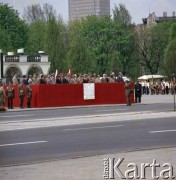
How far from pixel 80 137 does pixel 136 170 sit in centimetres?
791

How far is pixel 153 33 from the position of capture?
99312mm

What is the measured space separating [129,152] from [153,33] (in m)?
86.0

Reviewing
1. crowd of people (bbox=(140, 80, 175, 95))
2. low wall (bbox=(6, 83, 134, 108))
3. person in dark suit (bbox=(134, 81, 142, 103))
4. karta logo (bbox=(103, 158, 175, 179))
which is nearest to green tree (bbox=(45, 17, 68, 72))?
crowd of people (bbox=(140, 80, 175, 95))

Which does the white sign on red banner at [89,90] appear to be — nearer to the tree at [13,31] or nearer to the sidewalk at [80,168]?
the sidewalk at [80,168]

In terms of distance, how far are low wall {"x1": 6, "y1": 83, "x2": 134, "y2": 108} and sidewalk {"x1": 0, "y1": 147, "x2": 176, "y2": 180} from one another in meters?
26.2

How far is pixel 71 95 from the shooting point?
41.6 m

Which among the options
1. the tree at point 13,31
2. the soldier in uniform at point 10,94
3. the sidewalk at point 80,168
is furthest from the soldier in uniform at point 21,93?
the tree at point 13,31

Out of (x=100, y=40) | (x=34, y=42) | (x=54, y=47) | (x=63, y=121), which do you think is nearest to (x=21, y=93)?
(x=63, y=121)

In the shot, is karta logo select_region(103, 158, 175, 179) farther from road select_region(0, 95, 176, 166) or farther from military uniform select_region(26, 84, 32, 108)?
military uniform select_region(26, 84, 32, 108)

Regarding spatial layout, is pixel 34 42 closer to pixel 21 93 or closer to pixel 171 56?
pixel 171 56

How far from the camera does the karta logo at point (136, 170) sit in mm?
10180

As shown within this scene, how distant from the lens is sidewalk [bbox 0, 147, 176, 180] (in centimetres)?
1079

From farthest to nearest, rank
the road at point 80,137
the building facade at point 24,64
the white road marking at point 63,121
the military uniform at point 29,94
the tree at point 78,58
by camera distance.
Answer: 1. the tree at point 78,58
2. the building facade at point 24,64
3. the military uniform at point 29,94
4. the white road marking at point 63,121
5. the road at point 80,137

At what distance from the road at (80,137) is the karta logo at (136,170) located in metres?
2.45
